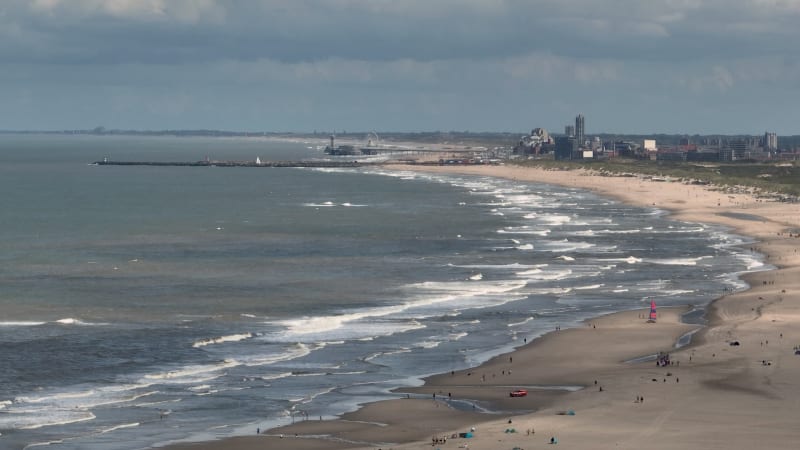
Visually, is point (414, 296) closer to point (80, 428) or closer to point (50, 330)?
point (50, 330)

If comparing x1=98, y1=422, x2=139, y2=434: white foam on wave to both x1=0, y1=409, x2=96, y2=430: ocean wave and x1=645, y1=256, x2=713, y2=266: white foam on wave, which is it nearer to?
x1=0, y1=409, x2=96, y2=430: ocean wave

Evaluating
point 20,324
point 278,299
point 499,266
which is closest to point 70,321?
point 20,324

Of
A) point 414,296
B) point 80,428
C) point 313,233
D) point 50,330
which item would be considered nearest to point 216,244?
point 313,233

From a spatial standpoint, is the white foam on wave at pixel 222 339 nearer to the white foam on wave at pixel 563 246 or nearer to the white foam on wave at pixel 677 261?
the white foam on wave at pixel 677 261

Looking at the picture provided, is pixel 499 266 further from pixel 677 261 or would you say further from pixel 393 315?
pixel 393 315

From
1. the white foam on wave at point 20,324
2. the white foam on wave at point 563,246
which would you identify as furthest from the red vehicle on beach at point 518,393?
the white foam on wave at point 563,246
